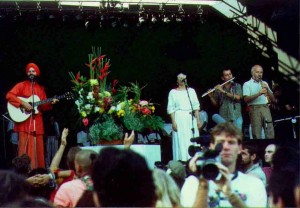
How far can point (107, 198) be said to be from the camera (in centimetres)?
254

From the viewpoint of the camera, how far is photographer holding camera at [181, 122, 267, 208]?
3.43 m

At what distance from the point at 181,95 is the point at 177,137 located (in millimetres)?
702

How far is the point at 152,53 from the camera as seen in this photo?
12.4 metres

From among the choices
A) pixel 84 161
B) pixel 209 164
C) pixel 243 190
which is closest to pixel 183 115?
pixel 84 161

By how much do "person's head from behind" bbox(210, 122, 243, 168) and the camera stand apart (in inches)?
12.4

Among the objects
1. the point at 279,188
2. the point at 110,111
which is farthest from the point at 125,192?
the point at 110,111

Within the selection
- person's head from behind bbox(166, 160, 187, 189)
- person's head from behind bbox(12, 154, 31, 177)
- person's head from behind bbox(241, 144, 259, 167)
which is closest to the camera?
person's head from behind bbox(166, 160, 187, 189)

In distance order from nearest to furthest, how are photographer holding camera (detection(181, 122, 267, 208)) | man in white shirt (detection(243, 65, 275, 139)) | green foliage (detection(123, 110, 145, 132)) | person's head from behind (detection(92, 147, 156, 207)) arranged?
person's head from behind (detection(92, 147, 156, 207)) → photographer holding camera (detection(181, 122, 267, 208)) → green foliage (detection(123, 110, 145, 132)) → man in white shirt (detection(243, 65, 275, 139))

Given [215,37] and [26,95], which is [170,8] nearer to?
[215,37]

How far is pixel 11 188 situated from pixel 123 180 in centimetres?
66

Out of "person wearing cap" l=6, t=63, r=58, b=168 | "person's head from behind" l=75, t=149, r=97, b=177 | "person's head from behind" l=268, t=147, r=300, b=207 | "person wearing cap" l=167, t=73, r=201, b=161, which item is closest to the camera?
"person's head from behind" l=268, t=147, r=300, b=207

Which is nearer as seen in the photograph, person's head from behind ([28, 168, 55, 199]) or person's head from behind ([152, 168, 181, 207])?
person's head from behind ([152, 168, 181, 207])

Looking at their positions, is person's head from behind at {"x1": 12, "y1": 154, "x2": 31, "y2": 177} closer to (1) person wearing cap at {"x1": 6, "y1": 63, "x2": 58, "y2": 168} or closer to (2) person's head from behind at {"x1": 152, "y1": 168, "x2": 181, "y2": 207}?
(2) person's head from behind at {"x1": 152, "y1": 168, "x2": 181, "y2": 207}

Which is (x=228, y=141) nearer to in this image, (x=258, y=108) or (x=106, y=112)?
(x=106, y=112)
